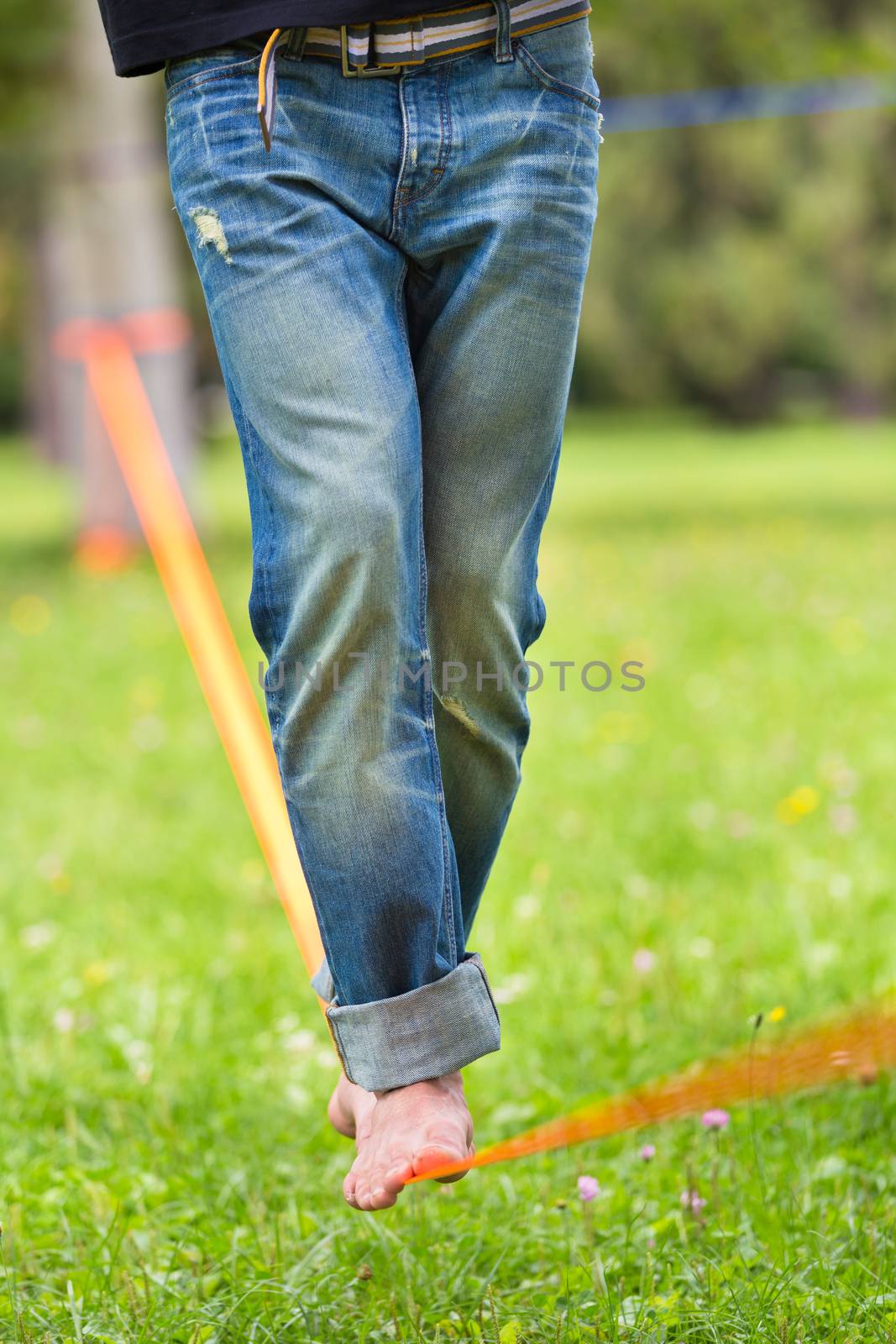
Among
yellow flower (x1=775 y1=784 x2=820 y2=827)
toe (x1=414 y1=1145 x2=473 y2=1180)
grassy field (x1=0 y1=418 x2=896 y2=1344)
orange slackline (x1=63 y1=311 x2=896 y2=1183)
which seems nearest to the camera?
toe (x1=414 y1=1145 x2=473 y2=1180)

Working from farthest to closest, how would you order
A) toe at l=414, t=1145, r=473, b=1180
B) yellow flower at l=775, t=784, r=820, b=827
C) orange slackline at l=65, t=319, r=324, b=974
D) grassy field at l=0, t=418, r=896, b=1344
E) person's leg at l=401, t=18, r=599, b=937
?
1. yellow flower at l=775, t=784, r=820, b=827
2. orange slackline at l=65, t=319, r=324, b=974
3. grassy field at l=0, t=418, r=896, b=1344
4. person's leg at l=401, t=18, r=599, b=937
5. toe at l=414, t=1145, r=473, b=1180

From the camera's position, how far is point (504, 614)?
1764 mm

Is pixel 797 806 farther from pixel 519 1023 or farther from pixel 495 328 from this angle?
pixel 495 328

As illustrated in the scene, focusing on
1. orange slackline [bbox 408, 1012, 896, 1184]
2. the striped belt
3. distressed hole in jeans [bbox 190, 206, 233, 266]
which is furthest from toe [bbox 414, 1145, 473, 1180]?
the striped belt

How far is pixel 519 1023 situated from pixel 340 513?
146cm

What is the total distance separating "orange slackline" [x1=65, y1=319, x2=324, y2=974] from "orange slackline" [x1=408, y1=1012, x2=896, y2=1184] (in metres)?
0.47

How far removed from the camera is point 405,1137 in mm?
1621

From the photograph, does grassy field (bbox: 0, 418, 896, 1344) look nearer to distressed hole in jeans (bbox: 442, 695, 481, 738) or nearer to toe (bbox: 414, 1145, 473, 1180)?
toe (bbox: 414, 1145, 473, 1180)

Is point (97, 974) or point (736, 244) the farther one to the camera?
point (736, 244)

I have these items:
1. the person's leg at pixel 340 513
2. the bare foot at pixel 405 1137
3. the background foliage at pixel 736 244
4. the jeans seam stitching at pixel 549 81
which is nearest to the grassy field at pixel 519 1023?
the bare foot at pixel 405 1137

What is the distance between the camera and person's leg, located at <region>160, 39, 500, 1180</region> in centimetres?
160

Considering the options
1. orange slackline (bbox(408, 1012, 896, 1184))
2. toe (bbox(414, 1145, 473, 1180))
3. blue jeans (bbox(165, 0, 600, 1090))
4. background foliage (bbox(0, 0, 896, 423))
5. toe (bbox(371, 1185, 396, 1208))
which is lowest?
background foliage (bbox(0, 0, 896, 423))

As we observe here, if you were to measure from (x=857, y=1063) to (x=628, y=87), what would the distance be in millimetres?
11539

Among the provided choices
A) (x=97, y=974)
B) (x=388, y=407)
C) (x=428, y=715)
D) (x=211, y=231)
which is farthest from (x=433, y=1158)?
(x=97, y=974)
